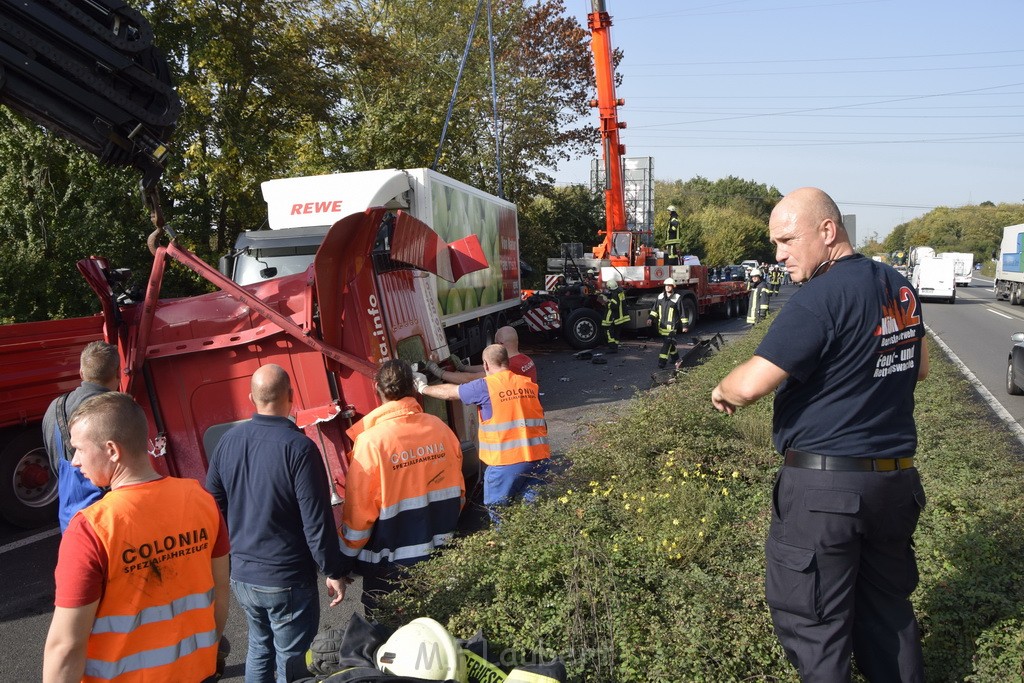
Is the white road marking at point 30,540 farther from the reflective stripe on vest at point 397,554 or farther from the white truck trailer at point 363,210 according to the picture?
the reflective stripe on vest at point 397,554

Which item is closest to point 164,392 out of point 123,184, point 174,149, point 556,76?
point 123,184

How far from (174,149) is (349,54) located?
516 centimetres

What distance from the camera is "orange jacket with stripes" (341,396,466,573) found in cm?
364

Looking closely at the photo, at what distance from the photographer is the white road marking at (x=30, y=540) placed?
630 cm

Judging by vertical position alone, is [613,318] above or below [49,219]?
below

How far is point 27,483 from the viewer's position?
6.78 meters

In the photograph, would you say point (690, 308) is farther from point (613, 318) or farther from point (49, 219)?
point (49, 219)

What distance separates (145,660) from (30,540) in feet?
16.6

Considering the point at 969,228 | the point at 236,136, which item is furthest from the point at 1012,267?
the point at 969,228

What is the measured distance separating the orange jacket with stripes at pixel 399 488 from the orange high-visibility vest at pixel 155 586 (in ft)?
3.71

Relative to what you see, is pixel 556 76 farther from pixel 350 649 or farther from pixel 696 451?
pixel 350 649

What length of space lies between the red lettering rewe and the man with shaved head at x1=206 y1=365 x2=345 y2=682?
6747 millimetres

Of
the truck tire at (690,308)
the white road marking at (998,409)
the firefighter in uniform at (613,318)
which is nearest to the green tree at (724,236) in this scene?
the truck tire at (690,308)

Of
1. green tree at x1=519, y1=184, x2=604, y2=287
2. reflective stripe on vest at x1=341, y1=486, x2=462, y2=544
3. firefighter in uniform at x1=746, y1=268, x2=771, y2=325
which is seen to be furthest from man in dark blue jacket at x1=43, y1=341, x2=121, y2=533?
green tree at x1=519, y1=184, x2=604, y2=287
